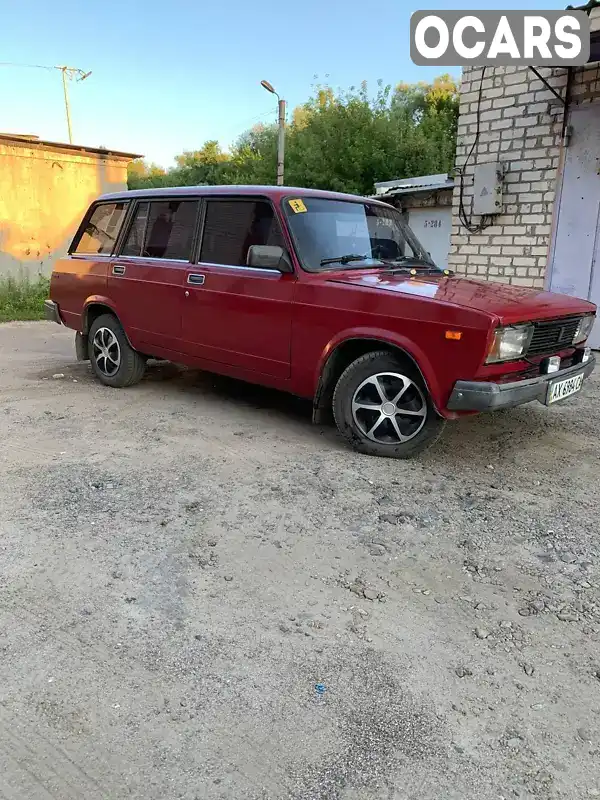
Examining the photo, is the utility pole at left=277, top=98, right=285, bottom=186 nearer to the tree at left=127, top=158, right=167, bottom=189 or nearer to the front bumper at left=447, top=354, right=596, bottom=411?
the front bumper at left=447, top=354, right=596, bottom=411

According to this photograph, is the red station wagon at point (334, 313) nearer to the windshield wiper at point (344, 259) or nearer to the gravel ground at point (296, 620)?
the windshield wiper at point (344, 259)

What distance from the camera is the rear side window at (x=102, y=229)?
6.14 m

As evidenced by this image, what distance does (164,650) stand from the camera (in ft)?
7.72

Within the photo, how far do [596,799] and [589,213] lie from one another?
7.55 meters

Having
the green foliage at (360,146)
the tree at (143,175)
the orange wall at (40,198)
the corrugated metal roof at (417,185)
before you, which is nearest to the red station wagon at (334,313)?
the corrugated metal roof at (417,185)

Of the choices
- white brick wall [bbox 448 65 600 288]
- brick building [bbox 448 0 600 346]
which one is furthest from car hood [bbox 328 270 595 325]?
white brick wall [bbox 448 65 600 288]

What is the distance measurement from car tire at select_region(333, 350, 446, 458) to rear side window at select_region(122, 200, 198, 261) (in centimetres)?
205

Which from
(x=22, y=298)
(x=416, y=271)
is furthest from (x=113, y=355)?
(x=22, y=298)

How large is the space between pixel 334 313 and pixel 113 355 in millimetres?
2874

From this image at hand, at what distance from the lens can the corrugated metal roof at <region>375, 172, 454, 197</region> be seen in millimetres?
12086

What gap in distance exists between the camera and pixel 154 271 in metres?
5.58

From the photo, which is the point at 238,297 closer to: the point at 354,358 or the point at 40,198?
the point at 354,358

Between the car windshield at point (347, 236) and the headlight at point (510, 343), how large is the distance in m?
1.25

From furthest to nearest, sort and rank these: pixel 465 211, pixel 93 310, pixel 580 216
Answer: pixel 465 211
pixel 580 216
pixel 93 310
